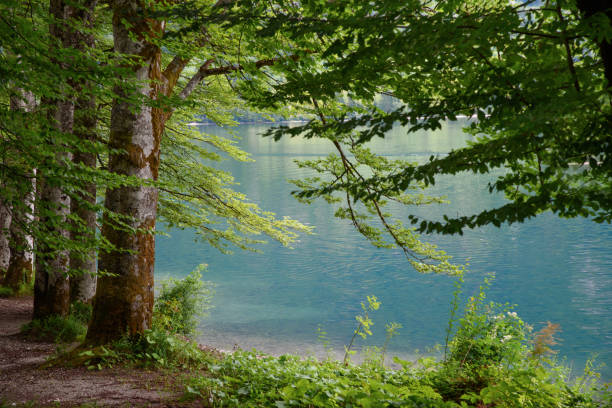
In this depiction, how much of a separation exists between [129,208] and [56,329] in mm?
3231

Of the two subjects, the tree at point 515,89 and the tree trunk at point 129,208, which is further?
the tree trunk at point 129,208

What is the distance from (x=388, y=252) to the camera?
23.1 m

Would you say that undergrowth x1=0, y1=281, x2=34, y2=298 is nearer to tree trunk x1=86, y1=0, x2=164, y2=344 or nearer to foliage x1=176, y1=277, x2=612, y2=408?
tree trunk x1=86, y1=0, x2=164, y2=344

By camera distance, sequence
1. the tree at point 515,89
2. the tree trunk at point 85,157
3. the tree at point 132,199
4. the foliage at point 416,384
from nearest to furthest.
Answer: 1. the tree at point 515,89
2. the foliage at point 416,384
3. the tree at point 132,199
4. the tree trunk at point 85,157

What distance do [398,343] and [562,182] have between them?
38.8ft

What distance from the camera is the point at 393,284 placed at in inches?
732


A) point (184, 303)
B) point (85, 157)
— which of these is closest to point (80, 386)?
point (85, 157)

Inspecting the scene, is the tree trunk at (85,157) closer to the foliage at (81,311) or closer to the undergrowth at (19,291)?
the foliage at (81,311)

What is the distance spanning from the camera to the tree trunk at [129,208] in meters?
5.73

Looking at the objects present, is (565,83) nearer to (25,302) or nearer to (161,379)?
(161,379)

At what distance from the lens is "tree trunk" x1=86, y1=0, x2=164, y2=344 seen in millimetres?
5727

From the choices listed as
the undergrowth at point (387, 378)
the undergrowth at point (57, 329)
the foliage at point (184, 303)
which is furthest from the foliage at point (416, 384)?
the foliage at point (184, 303)

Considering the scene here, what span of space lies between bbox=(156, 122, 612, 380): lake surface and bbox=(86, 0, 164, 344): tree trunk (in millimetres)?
5360

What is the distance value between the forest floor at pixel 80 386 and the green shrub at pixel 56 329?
3.03 ft
